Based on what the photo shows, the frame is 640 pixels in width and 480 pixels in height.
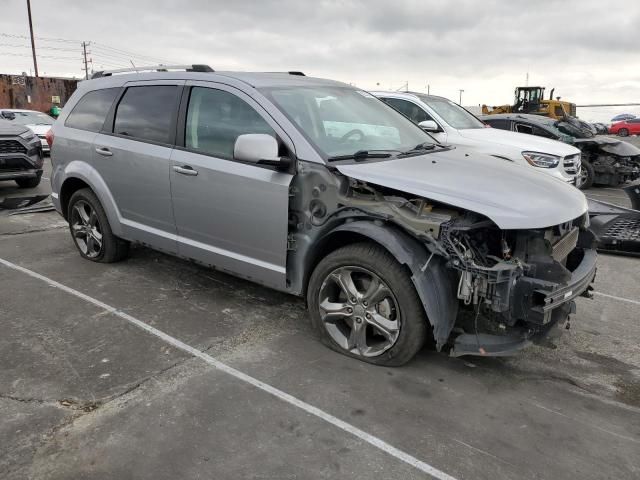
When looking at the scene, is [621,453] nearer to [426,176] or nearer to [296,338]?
[426,176]

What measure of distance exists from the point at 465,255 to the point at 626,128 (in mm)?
40345

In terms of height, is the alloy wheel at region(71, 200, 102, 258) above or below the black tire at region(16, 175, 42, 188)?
above

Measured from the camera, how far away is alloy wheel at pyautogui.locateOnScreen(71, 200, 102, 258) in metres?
5.34

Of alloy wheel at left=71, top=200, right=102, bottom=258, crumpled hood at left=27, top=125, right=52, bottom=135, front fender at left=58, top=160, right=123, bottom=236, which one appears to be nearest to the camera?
front fender at left=58, top=160, right=123, bottom=236

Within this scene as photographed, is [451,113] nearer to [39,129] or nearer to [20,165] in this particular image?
[20,165]

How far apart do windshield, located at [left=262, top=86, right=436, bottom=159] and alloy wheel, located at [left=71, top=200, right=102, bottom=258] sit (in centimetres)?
260

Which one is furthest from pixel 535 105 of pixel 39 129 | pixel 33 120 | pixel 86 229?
pixel 86 229

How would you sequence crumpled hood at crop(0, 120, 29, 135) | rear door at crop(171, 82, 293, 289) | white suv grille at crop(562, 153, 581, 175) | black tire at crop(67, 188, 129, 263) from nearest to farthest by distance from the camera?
rear door at crop(171, 82, 293, 289) < black tire at crop(67, 188, 129, 263) < white suv grille at crop(562, 153, 581, 175) < crumpled hood at crop(0, 120, 29, 135)

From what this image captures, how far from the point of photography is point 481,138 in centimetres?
811

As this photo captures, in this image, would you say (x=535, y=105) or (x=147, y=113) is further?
(x=535, y=105)

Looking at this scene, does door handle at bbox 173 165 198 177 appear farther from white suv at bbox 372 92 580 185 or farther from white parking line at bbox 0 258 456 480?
white suv at bbox 372 92 580 185

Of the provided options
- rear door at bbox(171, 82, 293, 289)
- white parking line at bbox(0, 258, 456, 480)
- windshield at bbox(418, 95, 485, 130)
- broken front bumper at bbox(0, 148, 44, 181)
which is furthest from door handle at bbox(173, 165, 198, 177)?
broken front bumper at bbox(0, 148, 44, 181)

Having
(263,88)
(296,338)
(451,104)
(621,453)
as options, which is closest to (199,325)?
(296,338)

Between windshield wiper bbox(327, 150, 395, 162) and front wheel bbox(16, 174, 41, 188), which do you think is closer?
windshield wiper bbox(327, 150, 395, 162)
